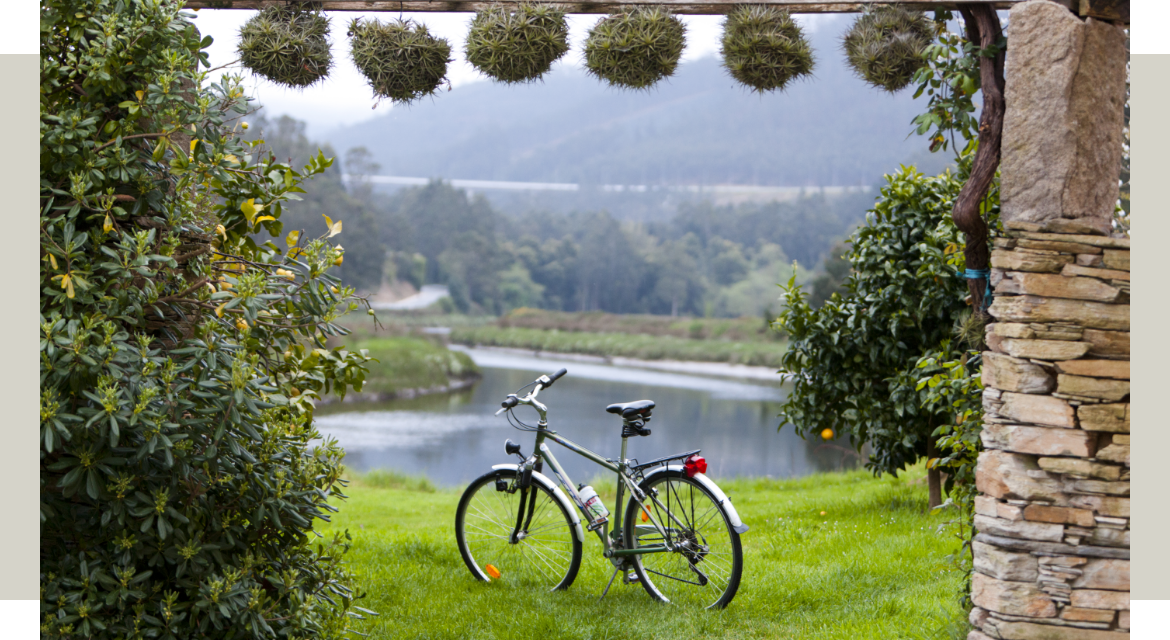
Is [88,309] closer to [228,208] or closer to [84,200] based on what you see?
[84,200]

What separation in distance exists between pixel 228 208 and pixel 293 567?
4.19 feet

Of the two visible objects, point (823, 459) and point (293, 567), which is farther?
point (823, 459)

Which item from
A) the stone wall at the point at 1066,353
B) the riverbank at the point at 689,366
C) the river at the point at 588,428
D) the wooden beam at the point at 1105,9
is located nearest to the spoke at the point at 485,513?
the stone wall at the point at 1066,353

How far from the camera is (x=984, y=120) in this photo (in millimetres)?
2777

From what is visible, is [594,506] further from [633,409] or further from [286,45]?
[286,45]

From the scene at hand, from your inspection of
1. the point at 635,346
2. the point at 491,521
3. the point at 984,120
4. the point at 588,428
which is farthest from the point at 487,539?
the point at 635,346

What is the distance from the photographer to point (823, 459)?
41.1ft

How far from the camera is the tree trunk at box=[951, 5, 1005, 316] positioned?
2.75m

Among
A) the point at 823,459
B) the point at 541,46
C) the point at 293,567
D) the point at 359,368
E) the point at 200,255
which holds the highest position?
the point at 541,46

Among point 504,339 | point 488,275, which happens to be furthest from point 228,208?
point 488,275

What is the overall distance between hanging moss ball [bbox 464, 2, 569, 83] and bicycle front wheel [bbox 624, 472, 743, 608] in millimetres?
1697

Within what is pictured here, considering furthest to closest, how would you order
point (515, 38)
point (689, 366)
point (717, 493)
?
point (689, 366) < point (717, 493) < point (515, 38)

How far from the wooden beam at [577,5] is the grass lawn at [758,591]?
2.16 meters

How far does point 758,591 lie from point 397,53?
256 centimetres
